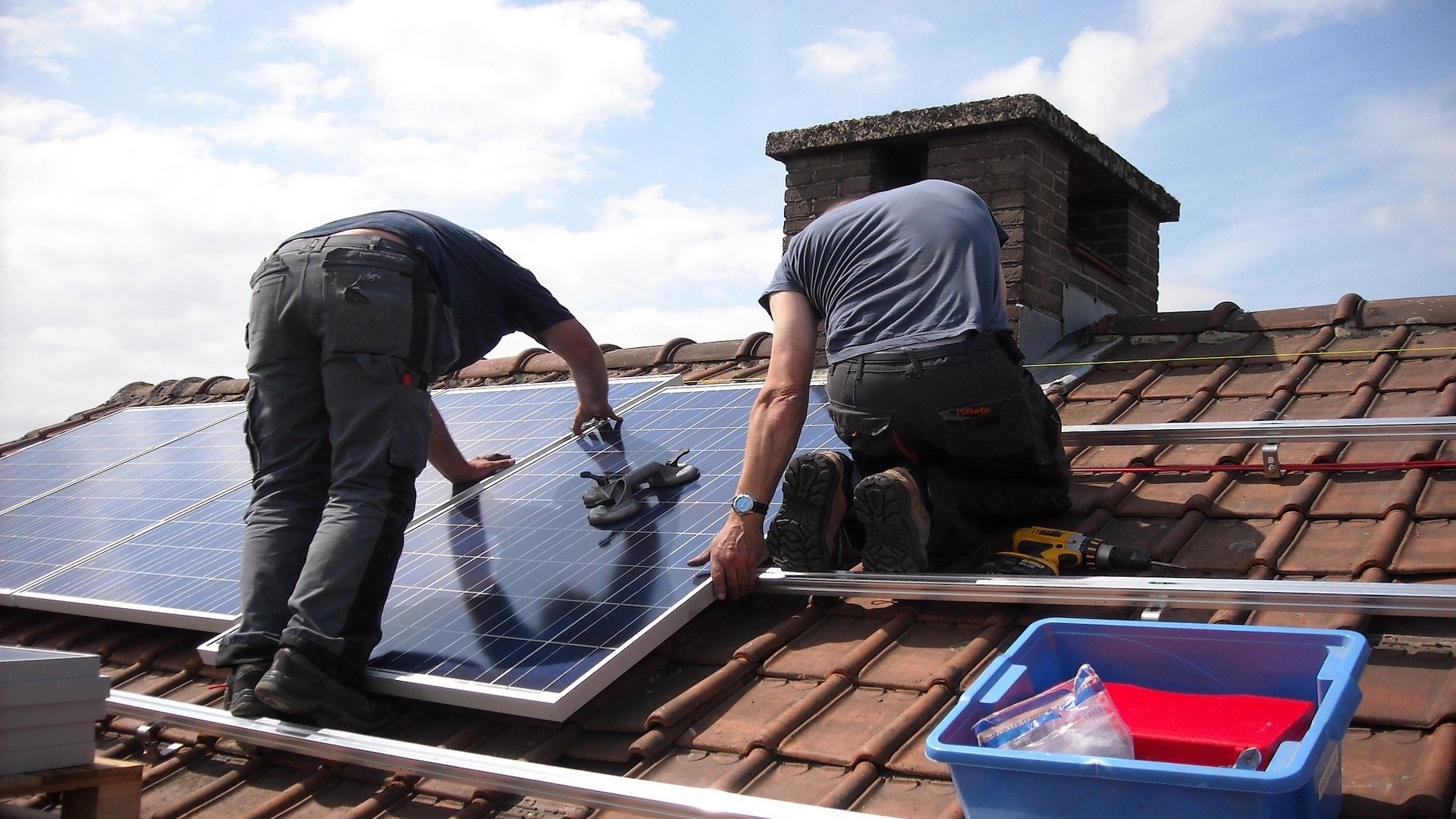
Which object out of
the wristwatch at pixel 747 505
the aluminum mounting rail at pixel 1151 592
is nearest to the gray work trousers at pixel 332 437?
the wristwatch at pixel 747 505

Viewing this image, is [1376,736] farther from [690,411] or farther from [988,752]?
[690,411]

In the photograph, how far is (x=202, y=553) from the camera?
4.88 metres

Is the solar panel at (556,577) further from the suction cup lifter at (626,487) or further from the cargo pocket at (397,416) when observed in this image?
the cargo pocket at (397,416)

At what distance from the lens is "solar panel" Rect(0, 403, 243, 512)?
708 centimetres

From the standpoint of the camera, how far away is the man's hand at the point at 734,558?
350cm

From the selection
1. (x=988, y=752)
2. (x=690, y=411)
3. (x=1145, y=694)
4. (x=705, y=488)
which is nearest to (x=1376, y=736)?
(x=1145, y=694)

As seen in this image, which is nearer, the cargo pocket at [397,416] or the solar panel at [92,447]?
the cargo pocket at [397,416]

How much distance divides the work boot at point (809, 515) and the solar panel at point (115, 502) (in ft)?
11.2

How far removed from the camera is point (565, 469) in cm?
479

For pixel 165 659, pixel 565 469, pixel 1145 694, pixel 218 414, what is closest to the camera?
pixel 1145 694

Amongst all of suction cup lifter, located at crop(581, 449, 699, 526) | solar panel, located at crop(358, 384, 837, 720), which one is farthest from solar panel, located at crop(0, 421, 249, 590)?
suction cup lifter, located at crop(581, 449, 699, 526)

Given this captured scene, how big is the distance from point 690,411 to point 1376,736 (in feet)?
10.6

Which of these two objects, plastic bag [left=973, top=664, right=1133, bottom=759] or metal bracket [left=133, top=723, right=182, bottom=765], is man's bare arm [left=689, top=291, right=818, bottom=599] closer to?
plastic bag [left=973, top=664, right=1133, bottom=759]

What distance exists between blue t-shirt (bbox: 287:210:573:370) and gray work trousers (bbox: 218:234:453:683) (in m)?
0.11
